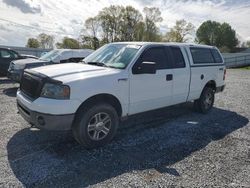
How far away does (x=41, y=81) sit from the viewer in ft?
14.0

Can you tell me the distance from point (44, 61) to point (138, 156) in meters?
7.88

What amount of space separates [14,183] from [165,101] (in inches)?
139

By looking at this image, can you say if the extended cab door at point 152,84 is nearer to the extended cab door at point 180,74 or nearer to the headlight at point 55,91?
the extended cab door at point 180,74

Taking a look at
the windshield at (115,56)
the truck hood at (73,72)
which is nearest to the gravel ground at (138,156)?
the truck hood at (73,72)

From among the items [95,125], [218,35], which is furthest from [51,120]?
[218,35]

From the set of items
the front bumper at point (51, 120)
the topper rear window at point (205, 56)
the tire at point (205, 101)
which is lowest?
the tire at point (205, 101)

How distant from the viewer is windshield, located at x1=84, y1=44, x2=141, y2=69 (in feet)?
16.5

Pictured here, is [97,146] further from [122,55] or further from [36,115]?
[122,55]

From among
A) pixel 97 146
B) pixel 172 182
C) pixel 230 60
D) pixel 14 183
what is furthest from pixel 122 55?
pixel 230 60

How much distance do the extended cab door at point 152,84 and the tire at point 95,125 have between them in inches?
21.5

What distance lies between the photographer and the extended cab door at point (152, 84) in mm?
5023

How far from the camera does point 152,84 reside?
532 cm

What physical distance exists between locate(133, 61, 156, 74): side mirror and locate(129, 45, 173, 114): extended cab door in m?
0.06

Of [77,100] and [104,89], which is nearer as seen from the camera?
[77,100]
